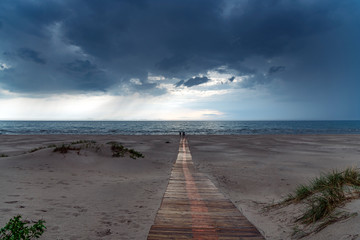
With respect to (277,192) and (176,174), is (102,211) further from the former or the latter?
(277,192)

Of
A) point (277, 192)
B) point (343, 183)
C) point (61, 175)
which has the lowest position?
point (277, 192)

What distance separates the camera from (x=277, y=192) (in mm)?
8438

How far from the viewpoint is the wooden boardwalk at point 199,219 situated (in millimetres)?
4082

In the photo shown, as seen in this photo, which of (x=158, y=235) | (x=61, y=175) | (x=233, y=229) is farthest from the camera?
(x=61, y=175)

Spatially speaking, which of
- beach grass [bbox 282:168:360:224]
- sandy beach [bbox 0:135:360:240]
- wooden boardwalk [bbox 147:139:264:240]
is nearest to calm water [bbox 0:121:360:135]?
sandy beach [bbox 0:135:360:240]

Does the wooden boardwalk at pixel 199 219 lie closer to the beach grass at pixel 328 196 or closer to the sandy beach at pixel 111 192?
the sandy beach at pixel 111 192

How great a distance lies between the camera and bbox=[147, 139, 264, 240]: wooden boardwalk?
161 inches

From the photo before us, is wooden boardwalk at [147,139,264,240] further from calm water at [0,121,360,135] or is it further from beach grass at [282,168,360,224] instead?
calm water at [0,121,360,135]

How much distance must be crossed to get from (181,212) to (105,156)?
8.94m

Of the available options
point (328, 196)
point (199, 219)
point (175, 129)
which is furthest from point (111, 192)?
point (175, 129)

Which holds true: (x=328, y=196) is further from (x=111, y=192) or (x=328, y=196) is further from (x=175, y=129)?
(x=175, y=129)

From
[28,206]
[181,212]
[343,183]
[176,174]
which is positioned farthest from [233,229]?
[176,174]

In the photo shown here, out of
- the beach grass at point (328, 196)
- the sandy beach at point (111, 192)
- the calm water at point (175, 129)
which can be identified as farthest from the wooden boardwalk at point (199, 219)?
the calm water at point (175, 129)

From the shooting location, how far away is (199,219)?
4766 mm
